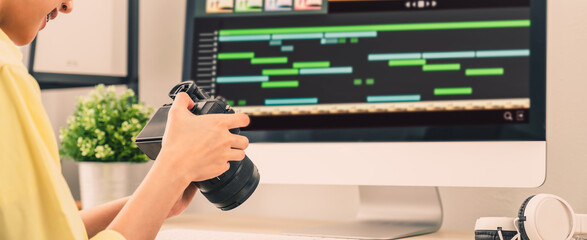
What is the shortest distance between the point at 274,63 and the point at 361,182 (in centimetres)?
23

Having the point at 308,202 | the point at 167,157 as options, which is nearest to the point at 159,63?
the point at 308,202

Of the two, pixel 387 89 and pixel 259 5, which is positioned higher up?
pixel 259 5

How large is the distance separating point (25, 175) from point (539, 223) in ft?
1.71

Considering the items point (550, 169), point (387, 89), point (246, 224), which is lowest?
point (246, 224)

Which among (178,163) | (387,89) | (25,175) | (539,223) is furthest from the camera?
(387,89)

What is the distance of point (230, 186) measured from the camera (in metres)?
0.61

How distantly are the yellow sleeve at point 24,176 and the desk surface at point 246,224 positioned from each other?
498 millimetres

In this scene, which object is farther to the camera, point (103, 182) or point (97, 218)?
point (103, 182)

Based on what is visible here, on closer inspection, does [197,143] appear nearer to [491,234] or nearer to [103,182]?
[491,234]

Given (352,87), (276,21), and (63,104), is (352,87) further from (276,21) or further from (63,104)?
(63,104)

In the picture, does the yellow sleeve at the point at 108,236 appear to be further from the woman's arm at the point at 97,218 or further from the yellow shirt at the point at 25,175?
the woman's arm at the point at 97,218

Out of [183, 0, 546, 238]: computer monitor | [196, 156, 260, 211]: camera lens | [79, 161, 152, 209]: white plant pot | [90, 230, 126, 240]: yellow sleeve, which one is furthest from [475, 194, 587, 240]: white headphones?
[79, 161, 152, 209]: white plant pot

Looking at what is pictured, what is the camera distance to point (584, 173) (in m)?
1.00

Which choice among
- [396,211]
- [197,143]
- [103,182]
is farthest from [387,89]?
[103,182]
